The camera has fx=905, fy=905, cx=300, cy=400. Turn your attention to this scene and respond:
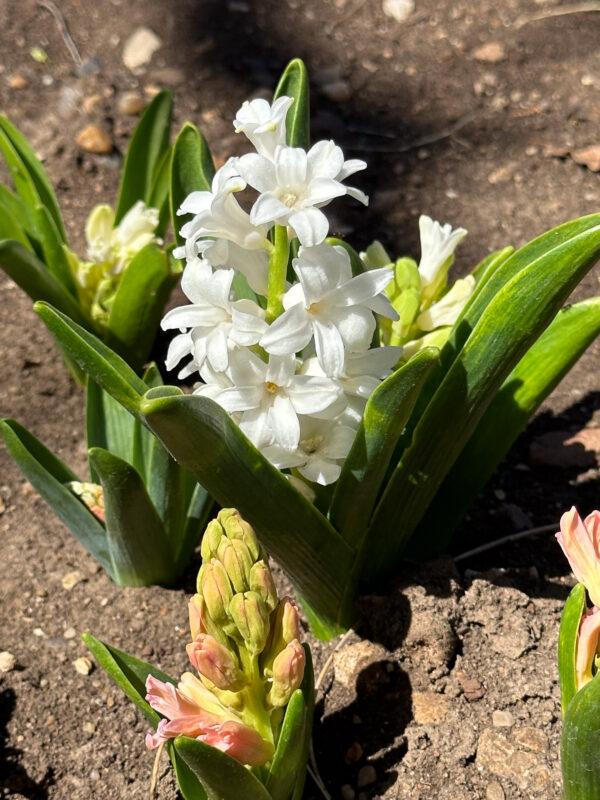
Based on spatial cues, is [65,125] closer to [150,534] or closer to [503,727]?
[150,534]

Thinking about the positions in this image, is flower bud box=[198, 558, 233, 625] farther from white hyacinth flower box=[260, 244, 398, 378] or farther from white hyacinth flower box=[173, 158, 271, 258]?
white hyacinth flower box=[173, 158, 271, 258]

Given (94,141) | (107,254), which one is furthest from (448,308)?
(94,141)

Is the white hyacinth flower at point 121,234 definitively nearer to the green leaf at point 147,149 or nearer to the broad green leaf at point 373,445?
the green leaf at point 147,149

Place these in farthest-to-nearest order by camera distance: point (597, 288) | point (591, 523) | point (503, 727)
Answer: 1. point (597, 288)
2. point (503, 727)
3. point (591, 523)

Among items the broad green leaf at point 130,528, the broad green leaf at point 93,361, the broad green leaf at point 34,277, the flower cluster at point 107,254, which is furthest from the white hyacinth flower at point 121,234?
the broad green leaf at point 93,361

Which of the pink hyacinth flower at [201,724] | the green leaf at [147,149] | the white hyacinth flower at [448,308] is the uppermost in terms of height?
the green leaf at [147,149]

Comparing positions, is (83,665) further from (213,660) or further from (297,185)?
(297,185)

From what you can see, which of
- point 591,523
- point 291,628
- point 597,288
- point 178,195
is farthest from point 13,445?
point 597,288
